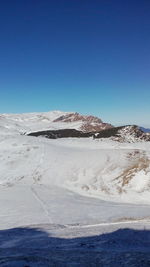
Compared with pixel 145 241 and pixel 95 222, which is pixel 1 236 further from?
pixel 145 241

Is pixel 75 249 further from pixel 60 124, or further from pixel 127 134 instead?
pixel 60 124

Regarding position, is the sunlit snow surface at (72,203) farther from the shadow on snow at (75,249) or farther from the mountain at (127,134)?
the mountain at (127,134)

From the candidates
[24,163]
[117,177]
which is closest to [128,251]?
[117,177]

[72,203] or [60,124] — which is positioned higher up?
[60,124]

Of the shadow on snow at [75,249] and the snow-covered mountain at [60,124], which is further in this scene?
the snow-covered mountain at [60,124]

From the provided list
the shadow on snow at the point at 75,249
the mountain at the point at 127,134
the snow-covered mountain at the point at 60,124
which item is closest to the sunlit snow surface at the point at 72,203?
the shadow on snow at the point at 75,249

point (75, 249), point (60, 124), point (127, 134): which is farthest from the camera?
point (60, 124)

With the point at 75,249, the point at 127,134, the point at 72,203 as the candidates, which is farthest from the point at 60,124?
the point at 75,249

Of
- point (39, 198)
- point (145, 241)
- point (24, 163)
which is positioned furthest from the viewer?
point (24, 163)
